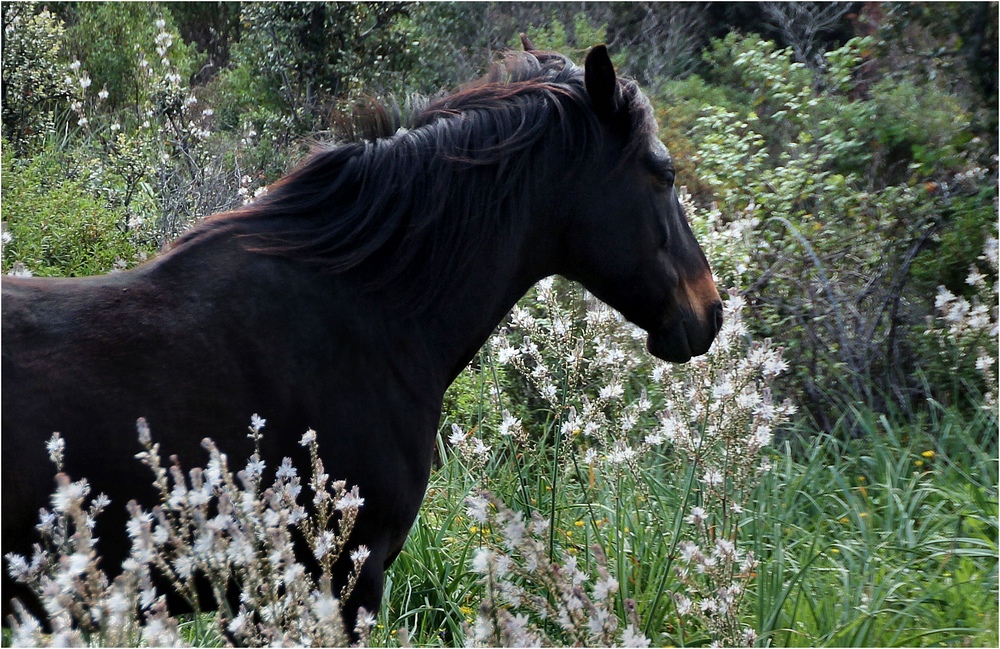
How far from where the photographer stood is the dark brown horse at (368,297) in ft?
6.44

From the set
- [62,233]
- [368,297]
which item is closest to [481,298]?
[368,297]

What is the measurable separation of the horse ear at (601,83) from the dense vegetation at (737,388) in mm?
699

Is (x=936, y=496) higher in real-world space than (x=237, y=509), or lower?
lower

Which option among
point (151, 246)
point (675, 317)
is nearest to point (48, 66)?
point (151, 246)

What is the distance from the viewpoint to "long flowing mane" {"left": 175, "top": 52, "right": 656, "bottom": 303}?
2379mm

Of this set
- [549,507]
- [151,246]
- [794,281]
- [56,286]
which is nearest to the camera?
[56,286]

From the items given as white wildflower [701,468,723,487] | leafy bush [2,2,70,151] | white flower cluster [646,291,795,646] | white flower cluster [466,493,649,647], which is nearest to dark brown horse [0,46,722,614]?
white flower cluster [646,291,795,646]

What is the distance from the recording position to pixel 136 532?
139 cm

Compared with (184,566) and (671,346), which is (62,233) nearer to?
(671,346)

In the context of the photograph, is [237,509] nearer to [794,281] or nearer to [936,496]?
[936,496]

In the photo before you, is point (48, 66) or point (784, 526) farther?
point (48, 66)

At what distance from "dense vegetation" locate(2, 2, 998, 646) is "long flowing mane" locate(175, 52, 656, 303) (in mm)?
218

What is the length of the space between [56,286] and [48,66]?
770 centimetres

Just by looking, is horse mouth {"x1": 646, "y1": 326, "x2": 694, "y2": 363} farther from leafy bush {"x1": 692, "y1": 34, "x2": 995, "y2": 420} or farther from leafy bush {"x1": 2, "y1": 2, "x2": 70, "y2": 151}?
leafy bush {"x1": 2, "y1": 2, "x2": 70, "y2": 151}
